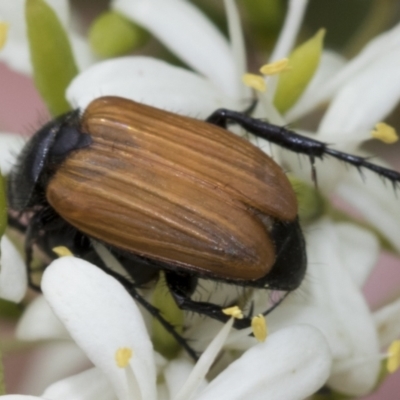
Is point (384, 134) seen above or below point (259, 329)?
above

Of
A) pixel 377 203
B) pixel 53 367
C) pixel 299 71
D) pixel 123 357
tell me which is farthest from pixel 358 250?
pixel 53 367

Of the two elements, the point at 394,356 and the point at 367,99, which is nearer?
the point at 394,356

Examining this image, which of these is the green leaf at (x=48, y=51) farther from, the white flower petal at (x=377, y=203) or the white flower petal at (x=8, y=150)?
the white flower petal at (x=377, y=203)

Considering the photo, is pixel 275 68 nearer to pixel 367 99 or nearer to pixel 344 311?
pixel 367 99

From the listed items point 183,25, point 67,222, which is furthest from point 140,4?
point 67,222

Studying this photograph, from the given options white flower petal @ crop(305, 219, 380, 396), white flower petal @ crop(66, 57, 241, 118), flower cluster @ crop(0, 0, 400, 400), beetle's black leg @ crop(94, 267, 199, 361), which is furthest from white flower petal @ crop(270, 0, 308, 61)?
beetle's black leg @ crop(94, 267, 199, 361)

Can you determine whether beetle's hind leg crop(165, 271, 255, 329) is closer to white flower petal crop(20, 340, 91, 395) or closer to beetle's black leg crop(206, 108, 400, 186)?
beetle's black leg crop(206, 108, 400, 186)
